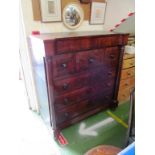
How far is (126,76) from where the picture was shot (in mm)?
2223

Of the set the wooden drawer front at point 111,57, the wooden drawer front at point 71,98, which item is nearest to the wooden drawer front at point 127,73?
the wooden drawer front at point 111,57

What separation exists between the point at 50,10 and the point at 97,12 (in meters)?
0.77

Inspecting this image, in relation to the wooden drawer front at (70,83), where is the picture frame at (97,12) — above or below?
above

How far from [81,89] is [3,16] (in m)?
1.15

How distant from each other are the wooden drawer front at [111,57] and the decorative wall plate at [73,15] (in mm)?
605

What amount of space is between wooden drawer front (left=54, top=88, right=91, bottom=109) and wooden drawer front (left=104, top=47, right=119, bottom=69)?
0.43 meters

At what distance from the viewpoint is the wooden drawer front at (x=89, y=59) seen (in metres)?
1.57

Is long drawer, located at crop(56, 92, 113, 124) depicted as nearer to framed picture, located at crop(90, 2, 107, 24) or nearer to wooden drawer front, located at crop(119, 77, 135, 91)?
wooden drawer front, located at crop(119, 77, 135, 91)

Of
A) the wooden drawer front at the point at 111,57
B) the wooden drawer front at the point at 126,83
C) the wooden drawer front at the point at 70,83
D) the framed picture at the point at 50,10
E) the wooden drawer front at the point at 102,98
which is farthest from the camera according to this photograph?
the wooden drawer front at the point at 126,83

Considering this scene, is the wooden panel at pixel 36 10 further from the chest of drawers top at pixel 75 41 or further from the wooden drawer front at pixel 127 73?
the wooden drawer front at pixel 127 73

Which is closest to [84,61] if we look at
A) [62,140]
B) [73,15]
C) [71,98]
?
[71,98]

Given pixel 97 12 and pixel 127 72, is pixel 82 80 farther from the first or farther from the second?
pixel 97 12

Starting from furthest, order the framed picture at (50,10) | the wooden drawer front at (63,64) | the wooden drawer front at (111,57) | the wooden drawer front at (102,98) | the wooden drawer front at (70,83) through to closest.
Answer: the wooden drawer front at (102,98) → the wooden drawer front at (111,57) → the framed picture at (50,10) → the wooden drawer front at (70,83) → the wooden drawer front at (63,64)
